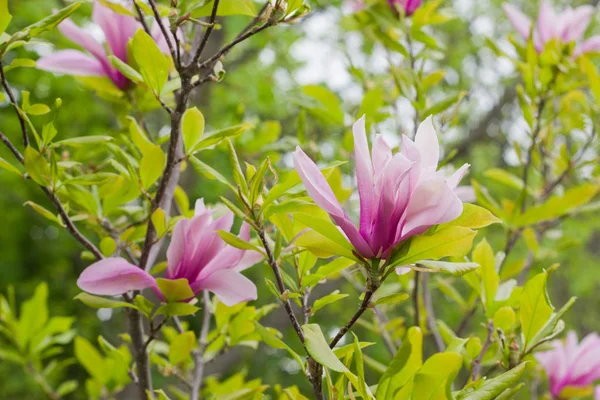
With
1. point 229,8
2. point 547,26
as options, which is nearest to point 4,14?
point 229,8

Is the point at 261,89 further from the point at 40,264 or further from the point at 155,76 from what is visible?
the point at 40,264

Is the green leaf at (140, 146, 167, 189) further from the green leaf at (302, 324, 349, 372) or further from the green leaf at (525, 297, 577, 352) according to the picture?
the green leaf at (525, 297, 577, 352)

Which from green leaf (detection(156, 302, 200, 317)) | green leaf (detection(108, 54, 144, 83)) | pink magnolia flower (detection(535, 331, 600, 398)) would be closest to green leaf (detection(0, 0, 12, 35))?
green leaf (detection(108, 54, 144, 83))

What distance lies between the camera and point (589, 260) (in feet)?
15.1

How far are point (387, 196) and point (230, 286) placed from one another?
21 centimetres

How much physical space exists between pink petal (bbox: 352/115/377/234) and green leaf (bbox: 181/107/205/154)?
25 centimetres

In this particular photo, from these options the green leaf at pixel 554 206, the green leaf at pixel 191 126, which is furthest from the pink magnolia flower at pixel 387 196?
the green leaf at pixel 554 206

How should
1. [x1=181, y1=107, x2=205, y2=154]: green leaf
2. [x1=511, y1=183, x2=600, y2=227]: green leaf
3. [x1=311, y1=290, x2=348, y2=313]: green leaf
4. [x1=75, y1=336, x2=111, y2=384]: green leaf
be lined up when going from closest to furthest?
[x1=311, y1=290, x2=348, y2=313]: green leaf
[x1=181, y1=107, x2=205, y2=154]: green leaf
[x1=511, y1=183, x2=600, y2=227]: green leaf
[x1=75, y1=336, x2=111, y2=384]: green leaf

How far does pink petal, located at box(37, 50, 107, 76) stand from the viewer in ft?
2.45

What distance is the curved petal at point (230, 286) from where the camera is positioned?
55cm

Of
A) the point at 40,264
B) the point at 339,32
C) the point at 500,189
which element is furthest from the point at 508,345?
the point at 40,264

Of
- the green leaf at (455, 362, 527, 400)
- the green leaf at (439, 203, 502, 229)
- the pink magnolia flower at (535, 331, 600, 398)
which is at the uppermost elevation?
the green leaf at (439, 203, 502, 229)

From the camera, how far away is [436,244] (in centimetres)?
44

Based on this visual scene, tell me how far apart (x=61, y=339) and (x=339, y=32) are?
3127 millimetres
